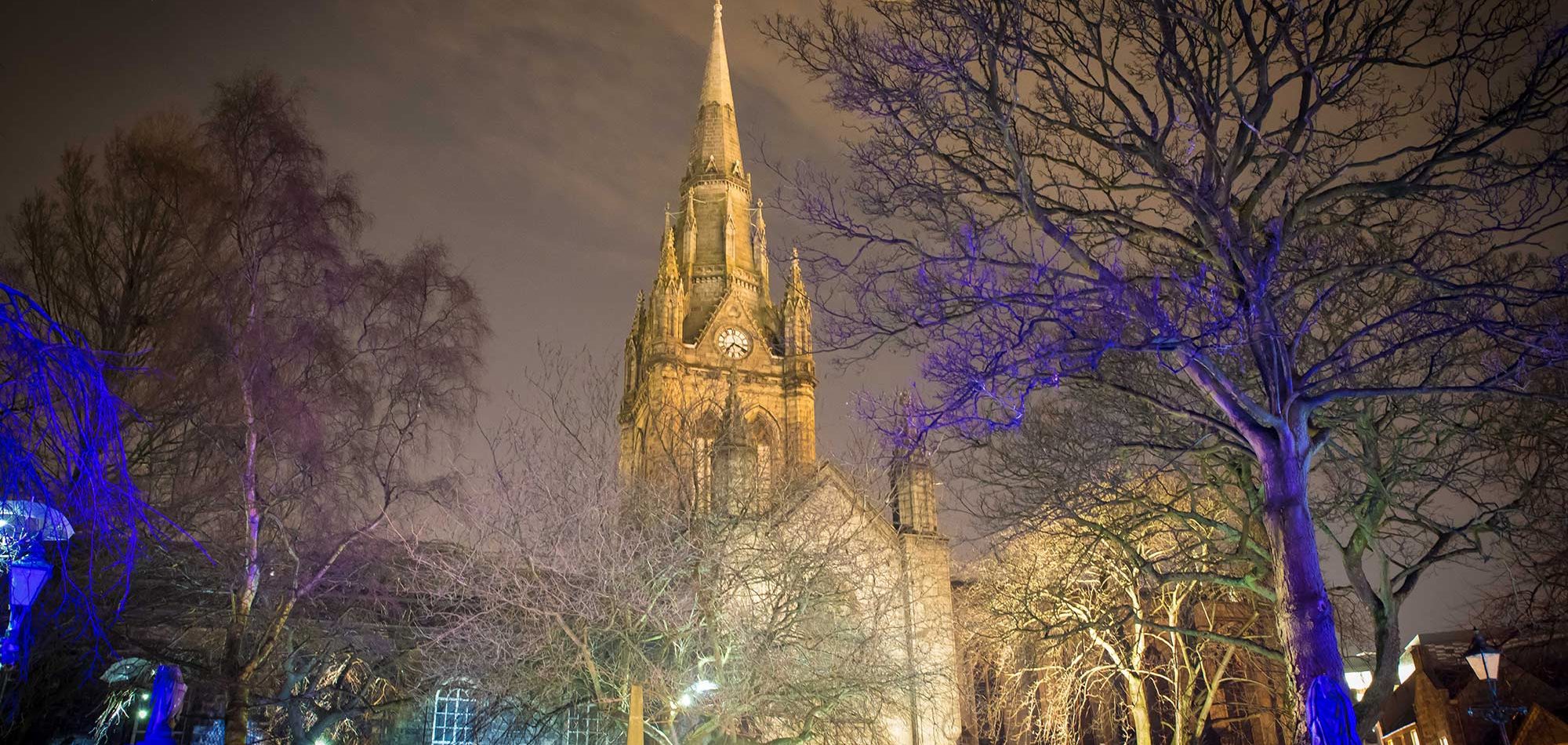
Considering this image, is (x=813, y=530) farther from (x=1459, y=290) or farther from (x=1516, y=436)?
(x=1459, y=290)

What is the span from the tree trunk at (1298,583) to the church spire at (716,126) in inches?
1631

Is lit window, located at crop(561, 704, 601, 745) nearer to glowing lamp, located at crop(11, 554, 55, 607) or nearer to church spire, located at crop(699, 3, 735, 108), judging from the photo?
glowing lamp, located at crop(11, 554, 55, 607)

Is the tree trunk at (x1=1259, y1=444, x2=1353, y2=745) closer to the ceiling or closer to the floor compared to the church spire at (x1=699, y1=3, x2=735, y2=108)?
closer to the floor

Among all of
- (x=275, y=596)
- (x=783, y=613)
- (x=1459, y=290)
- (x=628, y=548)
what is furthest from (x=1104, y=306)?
(x=275, y=596)

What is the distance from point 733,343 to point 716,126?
12.5m

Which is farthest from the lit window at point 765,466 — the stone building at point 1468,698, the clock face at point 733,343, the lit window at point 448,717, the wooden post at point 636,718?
the stone building at point 1468,698

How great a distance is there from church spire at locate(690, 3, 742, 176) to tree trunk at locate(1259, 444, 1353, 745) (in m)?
41.4

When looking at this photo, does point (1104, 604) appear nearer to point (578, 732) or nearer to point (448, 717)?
point (578, 732)

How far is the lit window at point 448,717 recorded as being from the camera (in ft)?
86.3

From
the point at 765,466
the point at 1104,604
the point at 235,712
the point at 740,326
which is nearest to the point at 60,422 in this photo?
the point at 235,712

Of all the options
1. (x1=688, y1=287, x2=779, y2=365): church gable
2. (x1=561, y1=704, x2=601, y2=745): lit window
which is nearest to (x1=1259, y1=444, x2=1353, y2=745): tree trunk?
(x1=561, y1=704, x2=601, y2=745): lit window

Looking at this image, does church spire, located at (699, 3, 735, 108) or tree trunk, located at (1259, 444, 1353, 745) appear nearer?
tree trunk, located at (1259, 444, 1353, 745)

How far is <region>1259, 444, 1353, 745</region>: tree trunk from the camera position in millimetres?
7719

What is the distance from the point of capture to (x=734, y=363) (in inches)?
1609
